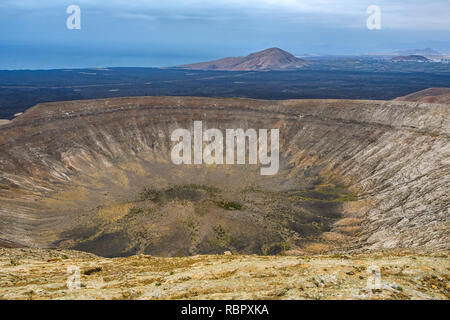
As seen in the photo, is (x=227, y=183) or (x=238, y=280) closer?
(x=238, y=280)

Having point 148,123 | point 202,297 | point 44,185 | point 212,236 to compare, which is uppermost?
point 148,123

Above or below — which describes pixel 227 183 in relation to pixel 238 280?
below

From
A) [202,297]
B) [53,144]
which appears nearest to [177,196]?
[53,144]

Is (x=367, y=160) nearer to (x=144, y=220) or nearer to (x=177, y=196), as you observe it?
(x=177, y=196)

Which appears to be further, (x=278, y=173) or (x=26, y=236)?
(x=278, y=173)

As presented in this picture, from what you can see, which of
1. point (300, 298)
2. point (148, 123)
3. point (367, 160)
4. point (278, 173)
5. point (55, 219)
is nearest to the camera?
point (300, 298)

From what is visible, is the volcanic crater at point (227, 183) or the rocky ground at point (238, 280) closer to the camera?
the rocky ground at point (238, 280)

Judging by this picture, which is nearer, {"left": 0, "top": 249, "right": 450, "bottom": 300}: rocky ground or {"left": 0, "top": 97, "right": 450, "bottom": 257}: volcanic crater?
{"left": 0, "top": 249, "right": 450, "bottom": 300}: rocky ground

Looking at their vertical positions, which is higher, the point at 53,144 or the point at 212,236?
the point at 53,144
